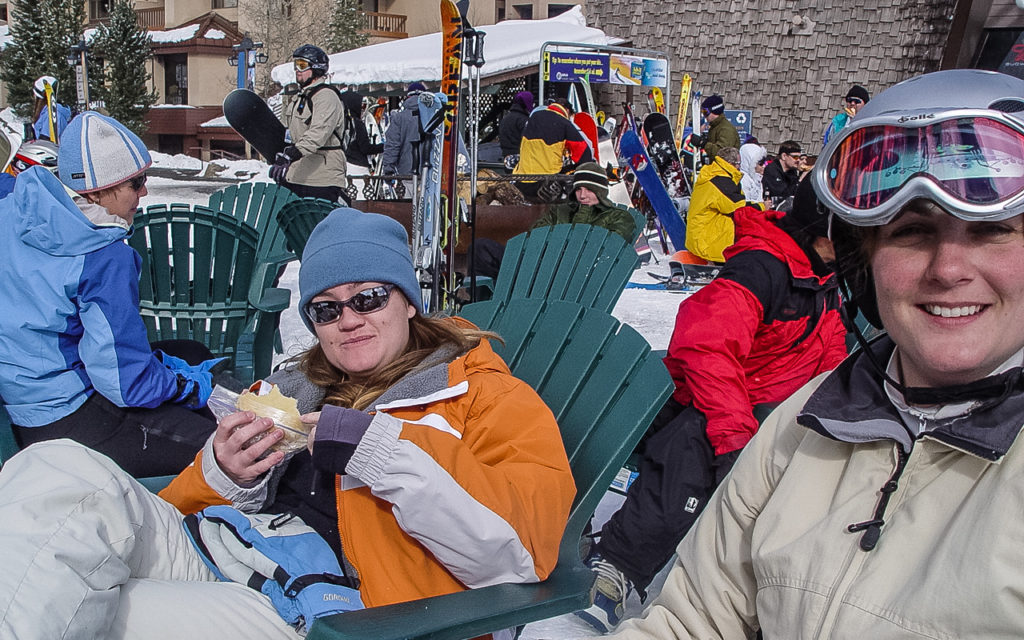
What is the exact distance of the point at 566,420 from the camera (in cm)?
238

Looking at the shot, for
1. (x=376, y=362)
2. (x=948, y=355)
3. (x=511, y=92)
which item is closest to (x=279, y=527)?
(x=376, y=362)

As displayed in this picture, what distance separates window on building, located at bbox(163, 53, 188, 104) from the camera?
116 ft

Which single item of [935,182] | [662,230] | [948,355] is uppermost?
[935,182]

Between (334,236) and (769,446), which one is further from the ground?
(334,236)

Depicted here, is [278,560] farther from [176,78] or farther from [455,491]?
[176,78]

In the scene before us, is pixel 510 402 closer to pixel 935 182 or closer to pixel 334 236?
pixel 334 236

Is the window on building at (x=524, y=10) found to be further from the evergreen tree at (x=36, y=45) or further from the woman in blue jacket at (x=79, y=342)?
the woman in blue jacket at (x=79, y=342)

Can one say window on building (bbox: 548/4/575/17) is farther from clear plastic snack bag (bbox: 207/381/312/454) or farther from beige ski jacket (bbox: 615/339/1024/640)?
beige ski jacket (bbox: 615/339/1024/640)

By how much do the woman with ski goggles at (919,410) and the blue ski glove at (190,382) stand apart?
2.08 meters

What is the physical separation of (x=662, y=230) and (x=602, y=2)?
1076 centimetres

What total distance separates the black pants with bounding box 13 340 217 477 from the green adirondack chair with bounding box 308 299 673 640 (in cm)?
104

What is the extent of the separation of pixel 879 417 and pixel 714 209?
21.1 feet

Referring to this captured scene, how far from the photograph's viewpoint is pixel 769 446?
145 cm

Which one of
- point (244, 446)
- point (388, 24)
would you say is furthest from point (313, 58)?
point (388, 24)
